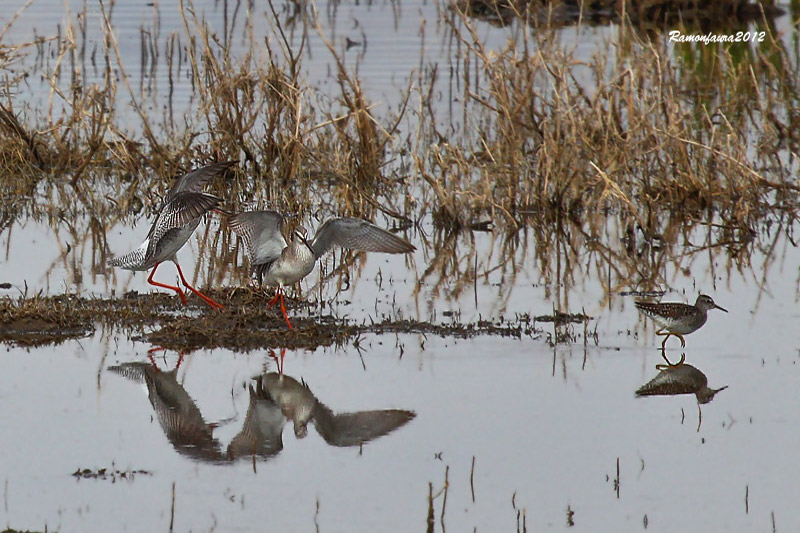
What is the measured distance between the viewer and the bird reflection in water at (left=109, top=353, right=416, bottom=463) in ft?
21.9

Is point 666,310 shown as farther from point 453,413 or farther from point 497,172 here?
point 497,172

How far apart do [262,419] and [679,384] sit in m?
2.47

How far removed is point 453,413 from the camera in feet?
23.6

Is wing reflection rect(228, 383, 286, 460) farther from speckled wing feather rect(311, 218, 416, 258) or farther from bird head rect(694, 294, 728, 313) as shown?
bird head rect(694, 294, 728, 313)

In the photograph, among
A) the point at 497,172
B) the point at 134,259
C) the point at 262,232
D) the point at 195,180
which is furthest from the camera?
the point at 497,172

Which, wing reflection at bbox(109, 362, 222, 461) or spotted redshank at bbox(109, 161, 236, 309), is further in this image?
spotted redshank at bbox(109, 161, 236, 309)

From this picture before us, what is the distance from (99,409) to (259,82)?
244 inches

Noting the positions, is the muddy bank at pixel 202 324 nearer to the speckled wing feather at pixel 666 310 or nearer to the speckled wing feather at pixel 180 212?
the speckled wing feather at pixel 180 212

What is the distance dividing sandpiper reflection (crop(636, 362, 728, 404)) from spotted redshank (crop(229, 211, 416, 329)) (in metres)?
1.95

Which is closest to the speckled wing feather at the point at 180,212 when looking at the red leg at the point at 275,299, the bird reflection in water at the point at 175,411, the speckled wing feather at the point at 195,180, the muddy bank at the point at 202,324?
the speckled wing feather at the point at 195,180

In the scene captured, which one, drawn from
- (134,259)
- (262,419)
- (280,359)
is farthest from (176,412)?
(134,259)

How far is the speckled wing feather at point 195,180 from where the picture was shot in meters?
9.25

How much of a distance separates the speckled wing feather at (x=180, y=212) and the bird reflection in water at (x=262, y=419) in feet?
4.27

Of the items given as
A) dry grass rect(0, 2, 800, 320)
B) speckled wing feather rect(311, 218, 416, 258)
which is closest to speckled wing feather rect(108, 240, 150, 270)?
speckled wing feather rect(311, 218, 416, 258)
